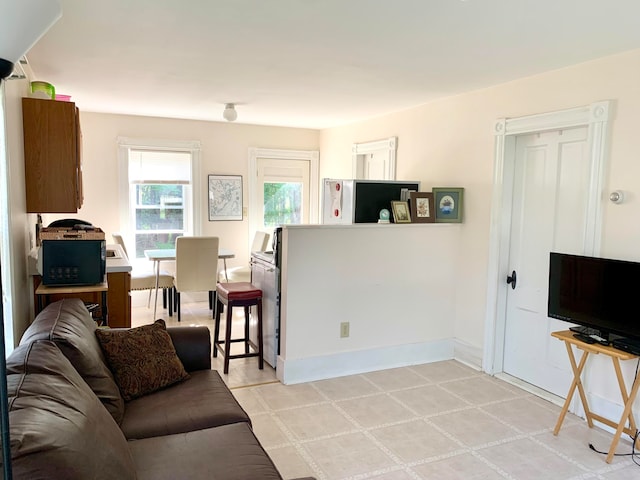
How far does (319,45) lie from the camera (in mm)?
2930

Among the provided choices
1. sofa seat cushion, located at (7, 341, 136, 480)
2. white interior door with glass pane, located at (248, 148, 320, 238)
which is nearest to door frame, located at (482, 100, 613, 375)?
sofa seat cushion, located at (7, 341, 136, 480)

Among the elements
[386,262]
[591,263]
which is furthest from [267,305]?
[591,263]

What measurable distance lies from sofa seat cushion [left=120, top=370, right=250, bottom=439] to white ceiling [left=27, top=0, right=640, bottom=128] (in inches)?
76.1

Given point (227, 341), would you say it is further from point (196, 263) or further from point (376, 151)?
point (376, 151)

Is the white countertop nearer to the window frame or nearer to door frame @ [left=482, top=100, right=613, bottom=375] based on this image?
the window frame

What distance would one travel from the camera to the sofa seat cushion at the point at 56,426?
1147 mm

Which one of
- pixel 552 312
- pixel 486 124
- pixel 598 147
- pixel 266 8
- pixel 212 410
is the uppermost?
pixel 266 8

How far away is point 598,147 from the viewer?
10.2 ft

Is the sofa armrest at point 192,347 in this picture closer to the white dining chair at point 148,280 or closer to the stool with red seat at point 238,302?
the stool with red seat at point 238,302

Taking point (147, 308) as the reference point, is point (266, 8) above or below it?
above

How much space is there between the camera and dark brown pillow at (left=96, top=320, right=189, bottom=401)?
2.36m

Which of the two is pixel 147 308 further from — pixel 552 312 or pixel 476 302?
pixel 552 312

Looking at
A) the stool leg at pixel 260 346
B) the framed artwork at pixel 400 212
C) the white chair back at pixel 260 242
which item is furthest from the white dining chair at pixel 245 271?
the framed artwork at pixel 400 212

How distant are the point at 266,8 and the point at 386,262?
7.75 ft
